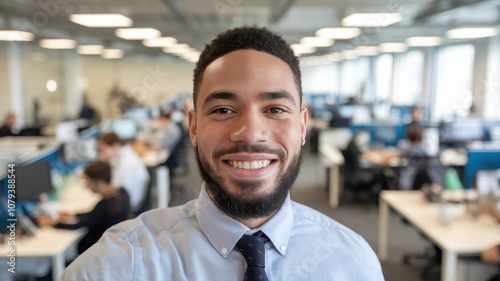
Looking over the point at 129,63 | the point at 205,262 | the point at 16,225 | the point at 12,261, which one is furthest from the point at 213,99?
the point at 129,63

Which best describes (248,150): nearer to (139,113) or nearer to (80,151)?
(80,151)

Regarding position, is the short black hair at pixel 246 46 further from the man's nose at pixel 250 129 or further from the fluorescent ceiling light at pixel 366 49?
the fluorescent ceiling light at pixel 366 49

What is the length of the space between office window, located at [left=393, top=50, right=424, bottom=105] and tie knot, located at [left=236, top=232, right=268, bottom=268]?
1179cm

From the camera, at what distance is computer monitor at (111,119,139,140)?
6.64m

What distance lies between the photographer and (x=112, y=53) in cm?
1279

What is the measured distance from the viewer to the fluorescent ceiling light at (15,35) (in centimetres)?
791

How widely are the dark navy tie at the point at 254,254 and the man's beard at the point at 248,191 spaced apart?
0.21ft

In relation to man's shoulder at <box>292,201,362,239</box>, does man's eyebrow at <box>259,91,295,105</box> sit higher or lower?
higher

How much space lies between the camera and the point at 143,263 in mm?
929

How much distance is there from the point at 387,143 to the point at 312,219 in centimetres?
619

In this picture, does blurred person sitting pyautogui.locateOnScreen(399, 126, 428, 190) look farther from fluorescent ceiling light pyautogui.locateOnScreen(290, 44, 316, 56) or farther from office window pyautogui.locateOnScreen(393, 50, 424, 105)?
office window pyautogui.locateOnScreen(393, 50, 424, 105)

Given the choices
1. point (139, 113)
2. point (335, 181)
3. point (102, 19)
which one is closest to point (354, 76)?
point (139, 113)

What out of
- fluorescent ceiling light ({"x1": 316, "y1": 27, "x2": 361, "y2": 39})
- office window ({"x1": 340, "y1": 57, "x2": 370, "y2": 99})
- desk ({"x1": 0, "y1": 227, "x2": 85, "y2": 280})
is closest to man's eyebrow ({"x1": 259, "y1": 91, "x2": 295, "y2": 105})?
desk ({"x1": 0, "y1": 227, "x2": 85, "y2": 280})

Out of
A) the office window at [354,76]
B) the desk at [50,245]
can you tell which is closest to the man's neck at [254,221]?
the desk at [50,245]
